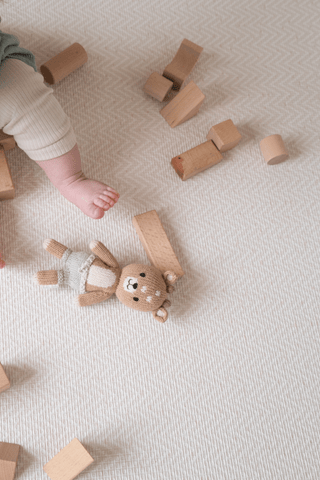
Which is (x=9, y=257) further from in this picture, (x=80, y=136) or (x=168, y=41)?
(x=168, y=41)

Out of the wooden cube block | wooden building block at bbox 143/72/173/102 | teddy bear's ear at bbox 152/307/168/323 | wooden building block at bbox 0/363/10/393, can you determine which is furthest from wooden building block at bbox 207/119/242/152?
wooden building block at bbox 0/363/10/393

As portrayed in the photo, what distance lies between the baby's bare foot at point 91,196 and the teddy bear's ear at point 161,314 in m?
0.19

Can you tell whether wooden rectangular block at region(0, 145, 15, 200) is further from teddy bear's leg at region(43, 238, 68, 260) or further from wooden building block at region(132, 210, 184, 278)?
wooden building block at region(132, 210, 184, 278)

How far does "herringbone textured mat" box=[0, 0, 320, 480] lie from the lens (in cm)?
65

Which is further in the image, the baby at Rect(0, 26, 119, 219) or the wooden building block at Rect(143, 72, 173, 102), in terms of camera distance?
the wooden building block at Rect(143, 72, 173, 102)

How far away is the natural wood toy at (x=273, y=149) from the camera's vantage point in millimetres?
711

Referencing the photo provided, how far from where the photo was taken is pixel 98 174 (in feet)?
2.35

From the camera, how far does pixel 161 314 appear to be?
0.64 meters

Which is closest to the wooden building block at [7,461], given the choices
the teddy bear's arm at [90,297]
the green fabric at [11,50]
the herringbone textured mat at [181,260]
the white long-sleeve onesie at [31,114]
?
the herringbone textured mat at [181,260]

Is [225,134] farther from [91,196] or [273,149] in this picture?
[91,196]

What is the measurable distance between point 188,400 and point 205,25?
2.45 feet

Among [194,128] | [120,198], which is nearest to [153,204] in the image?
[120,198]

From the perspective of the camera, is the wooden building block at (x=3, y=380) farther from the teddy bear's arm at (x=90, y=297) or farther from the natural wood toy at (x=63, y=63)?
the natural wood toy at (x=63, y=63)

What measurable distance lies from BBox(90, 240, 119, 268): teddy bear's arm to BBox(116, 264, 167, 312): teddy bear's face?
0.10ft
